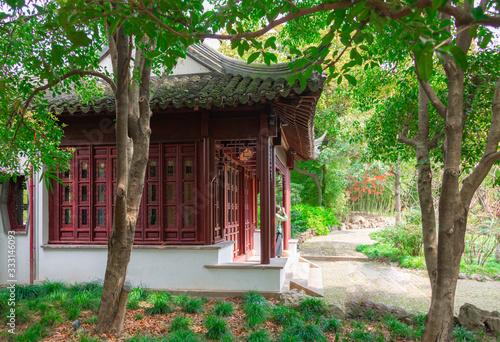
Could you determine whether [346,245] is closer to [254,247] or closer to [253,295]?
[254,247]

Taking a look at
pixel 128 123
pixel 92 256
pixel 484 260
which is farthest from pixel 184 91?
pixel 484 260

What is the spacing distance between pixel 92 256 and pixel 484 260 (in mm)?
10226

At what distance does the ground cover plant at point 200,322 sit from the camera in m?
4.46

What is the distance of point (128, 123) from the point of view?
14.9ft

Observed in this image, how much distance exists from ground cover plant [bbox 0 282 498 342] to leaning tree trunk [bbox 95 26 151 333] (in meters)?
0.29

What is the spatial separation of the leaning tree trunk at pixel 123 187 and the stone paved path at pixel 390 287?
13.3ft

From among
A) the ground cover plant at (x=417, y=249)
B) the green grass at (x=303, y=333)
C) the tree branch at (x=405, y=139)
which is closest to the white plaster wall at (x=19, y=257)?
the green grass at (x=303, y=333)

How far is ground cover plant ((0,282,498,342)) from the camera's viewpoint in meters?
4.46

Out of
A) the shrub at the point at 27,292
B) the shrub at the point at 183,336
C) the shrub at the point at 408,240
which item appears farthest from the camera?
the shrub at the point at 408,240

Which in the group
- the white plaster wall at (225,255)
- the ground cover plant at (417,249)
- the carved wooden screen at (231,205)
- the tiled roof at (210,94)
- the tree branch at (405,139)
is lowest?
the ground cover plant at (417,249)

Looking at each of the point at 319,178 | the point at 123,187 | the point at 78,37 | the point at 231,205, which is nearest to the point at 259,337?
the point at 123,187

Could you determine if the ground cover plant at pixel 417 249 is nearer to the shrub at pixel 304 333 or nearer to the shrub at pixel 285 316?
the shrub at pixel 285 316

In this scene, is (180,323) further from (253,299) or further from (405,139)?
(405,139)

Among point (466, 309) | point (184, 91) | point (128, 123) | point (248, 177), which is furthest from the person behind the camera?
point (248, 177)
